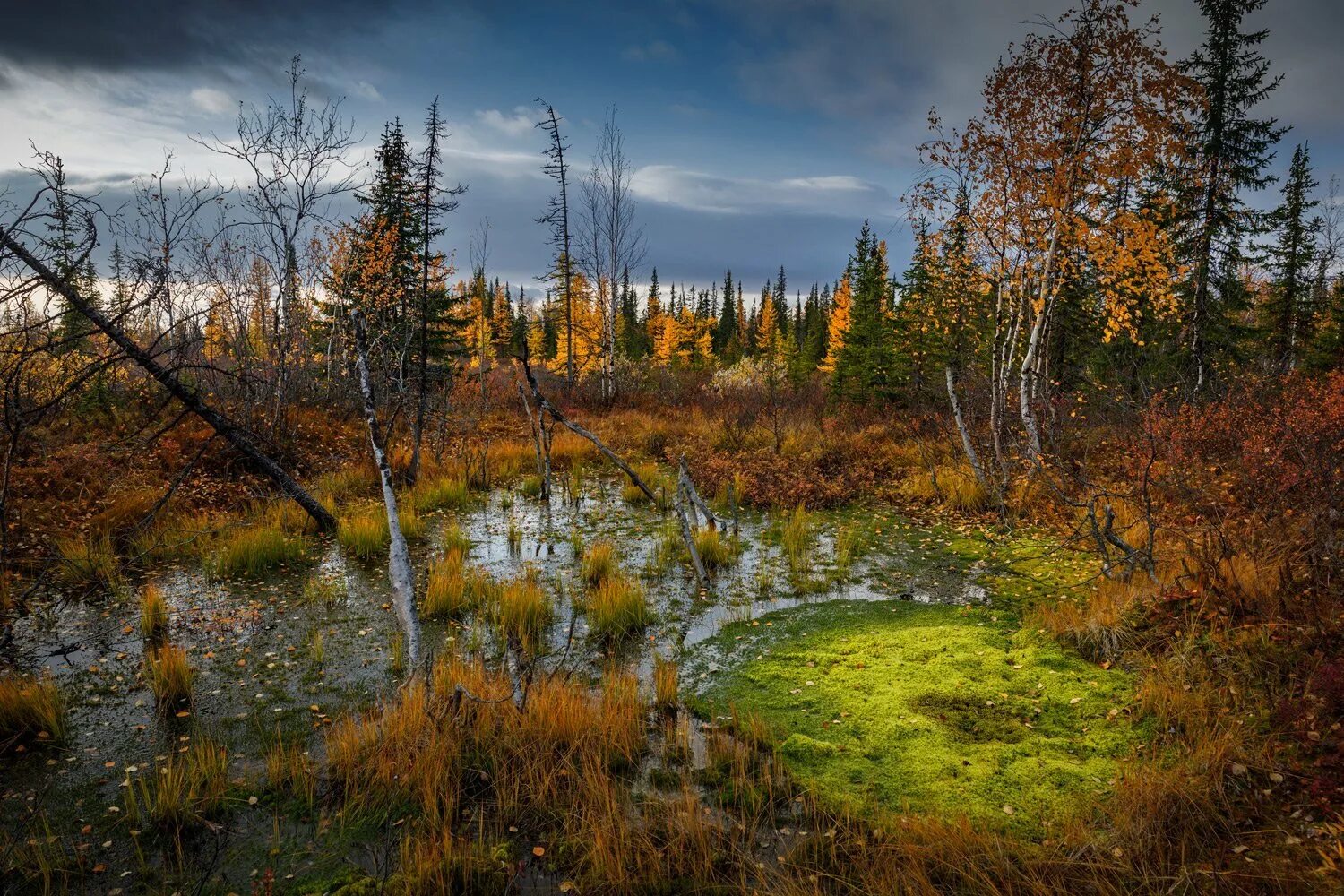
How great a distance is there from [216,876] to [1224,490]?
34.7 ft

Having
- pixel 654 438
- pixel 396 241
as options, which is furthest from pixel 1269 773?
pixel 396 241

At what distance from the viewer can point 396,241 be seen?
14477 mm

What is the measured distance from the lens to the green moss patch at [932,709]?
377cm

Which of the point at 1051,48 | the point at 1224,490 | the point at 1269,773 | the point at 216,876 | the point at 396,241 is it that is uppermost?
the point at 1051,48

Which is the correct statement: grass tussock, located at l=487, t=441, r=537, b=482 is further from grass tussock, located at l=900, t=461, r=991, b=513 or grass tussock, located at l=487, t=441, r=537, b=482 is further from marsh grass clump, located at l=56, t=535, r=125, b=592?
grass tussock, located at l=900, t=461, r=991, b=513

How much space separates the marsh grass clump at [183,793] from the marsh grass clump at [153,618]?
8.50ft

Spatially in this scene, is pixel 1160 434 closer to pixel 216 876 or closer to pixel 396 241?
pixel 216 876

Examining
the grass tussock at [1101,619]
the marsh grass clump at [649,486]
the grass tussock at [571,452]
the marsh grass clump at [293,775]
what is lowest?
the marsh grass clump at [293,775]

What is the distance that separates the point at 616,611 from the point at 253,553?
5.02 metres

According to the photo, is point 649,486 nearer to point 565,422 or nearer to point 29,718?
point 565,422

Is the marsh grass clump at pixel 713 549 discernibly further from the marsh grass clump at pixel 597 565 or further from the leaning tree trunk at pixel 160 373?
the leaning tree trunk at pixel 160 373

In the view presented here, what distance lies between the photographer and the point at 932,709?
475cm

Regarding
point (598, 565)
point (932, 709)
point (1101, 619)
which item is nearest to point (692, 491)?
point (598, 565)

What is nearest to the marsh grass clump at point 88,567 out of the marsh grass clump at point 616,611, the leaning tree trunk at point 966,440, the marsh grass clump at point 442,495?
the marsh grass clump at point 442,495
